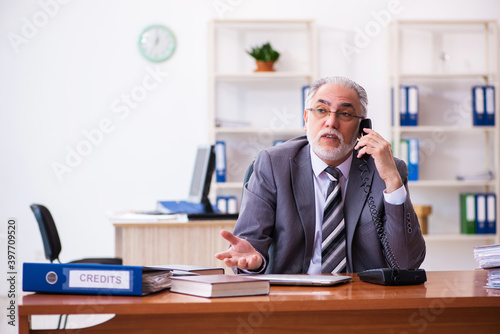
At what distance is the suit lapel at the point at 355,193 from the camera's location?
190cm

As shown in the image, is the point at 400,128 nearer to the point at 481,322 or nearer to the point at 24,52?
the point at 24,52

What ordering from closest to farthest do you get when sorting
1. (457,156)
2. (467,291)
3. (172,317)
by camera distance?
1. (172,317)
2. (467,291)
3. (457,156)

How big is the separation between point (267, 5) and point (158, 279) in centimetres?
403

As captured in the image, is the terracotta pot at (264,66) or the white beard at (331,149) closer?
the white beard at (331,149)

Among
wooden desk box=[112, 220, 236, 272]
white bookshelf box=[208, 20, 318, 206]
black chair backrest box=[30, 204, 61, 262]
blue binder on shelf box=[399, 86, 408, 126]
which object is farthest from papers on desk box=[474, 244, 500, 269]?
white bookshelf box=[208, 20, 318, 206]

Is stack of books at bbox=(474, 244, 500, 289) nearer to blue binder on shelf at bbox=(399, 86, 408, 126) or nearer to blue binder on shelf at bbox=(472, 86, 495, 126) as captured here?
blue binder on shelf at bbox=(399, 86, 408, 126)

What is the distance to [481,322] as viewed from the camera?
1313 mm

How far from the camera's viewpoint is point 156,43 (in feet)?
16.1

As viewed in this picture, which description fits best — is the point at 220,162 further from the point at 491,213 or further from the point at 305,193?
the point at 305,193

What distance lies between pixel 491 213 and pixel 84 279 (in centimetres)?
403

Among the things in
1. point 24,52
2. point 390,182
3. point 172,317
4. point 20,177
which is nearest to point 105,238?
point 20,177

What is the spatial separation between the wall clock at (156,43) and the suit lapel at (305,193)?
3.11 meters

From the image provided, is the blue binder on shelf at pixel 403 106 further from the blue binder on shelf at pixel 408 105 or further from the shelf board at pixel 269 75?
the shelf board at pixel 269 75

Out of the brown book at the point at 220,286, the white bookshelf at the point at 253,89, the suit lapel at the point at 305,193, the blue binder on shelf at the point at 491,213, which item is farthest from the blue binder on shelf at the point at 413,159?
the brown book at the point at 220,286
